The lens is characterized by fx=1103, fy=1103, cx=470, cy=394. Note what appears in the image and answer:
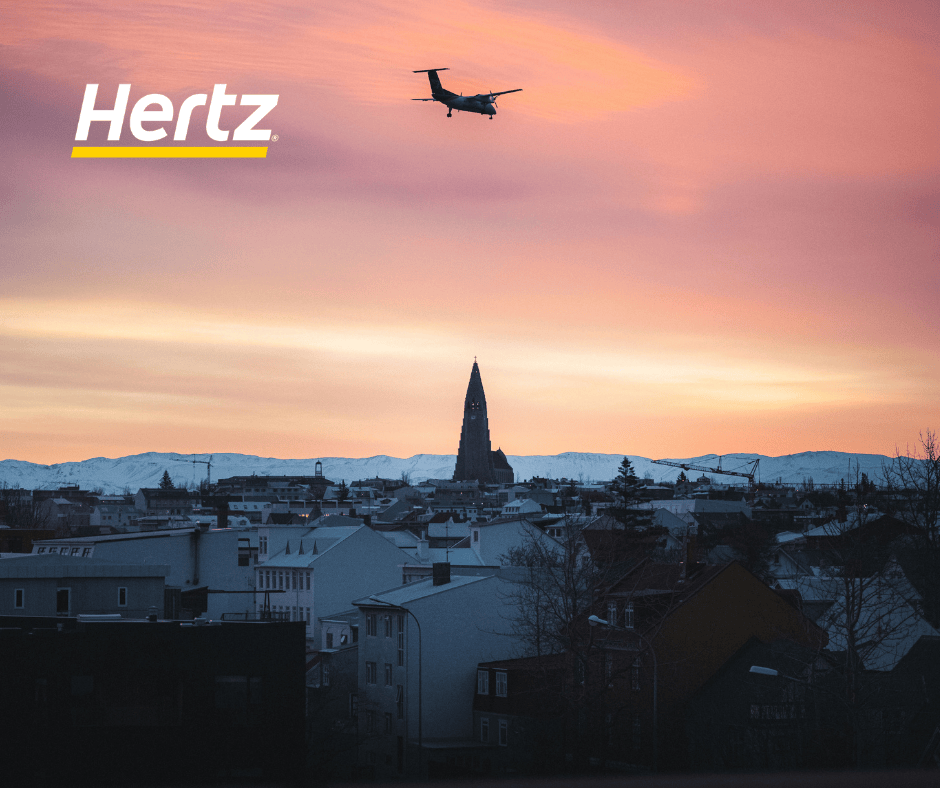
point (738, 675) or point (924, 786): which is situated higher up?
point (924, 786)

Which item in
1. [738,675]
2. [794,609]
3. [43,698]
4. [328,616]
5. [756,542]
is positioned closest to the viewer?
[43,698]

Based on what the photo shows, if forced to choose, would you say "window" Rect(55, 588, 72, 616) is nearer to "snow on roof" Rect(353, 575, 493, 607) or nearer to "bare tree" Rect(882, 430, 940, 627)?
"snow on roof" Rect(353, 575, 493, 607)

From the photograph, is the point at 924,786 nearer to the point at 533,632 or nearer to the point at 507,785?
the point at 507,785

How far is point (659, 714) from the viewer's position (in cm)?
3850

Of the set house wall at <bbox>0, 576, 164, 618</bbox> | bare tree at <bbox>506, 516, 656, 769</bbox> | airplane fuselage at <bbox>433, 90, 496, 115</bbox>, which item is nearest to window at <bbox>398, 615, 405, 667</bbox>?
bare tree at <bbox>506, 516, 656, 769</bbox>

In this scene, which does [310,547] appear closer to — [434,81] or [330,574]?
[330,574]

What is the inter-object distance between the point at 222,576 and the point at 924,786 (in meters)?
61.6

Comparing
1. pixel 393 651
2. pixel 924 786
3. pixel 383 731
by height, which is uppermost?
pixel 924 786

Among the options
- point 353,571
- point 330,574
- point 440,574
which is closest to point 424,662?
point 440,574

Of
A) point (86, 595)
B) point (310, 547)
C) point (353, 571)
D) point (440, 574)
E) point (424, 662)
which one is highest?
point (310, 547)

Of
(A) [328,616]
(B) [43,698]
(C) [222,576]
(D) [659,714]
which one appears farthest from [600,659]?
(C) [222,576]

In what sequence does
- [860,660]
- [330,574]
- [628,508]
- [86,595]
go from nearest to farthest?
[860,660] < [86,595] < [330,574] < [628,508]

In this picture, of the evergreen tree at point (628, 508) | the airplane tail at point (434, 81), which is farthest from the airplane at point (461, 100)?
the evergreen tree at point (628, 508)

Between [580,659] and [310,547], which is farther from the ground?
[310,547]
